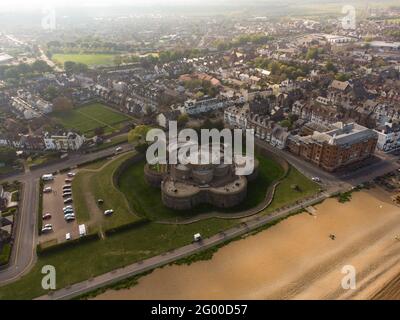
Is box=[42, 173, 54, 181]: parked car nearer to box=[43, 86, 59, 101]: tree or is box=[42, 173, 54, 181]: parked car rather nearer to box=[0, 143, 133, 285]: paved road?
box=[0, 143, 133, 285]: paved road

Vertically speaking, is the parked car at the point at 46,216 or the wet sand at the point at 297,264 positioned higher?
the parked car at the point at 46,216

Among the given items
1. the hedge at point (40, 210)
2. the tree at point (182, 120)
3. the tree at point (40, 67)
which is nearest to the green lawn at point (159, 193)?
the hedge at point (40, 210)

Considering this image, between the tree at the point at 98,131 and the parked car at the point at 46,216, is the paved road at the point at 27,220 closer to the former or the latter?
the parked car at the point at 46,216

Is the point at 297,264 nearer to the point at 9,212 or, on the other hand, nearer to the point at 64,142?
the point at 9,212

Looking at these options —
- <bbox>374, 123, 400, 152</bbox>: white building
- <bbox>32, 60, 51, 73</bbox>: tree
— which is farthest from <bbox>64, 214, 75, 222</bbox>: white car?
<bbox>32, 60, 51, 73</bbox>: tree

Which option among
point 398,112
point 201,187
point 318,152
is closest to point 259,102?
point 318,152

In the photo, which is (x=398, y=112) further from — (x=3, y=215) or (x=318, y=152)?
(x=3, y=215)

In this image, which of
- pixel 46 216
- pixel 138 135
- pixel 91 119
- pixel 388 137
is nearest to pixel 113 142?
pixel 138 135
